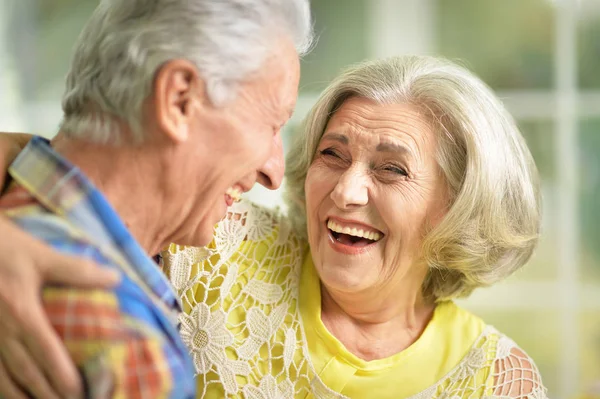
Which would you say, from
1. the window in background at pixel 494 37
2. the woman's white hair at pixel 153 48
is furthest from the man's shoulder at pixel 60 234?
the window in background at pixel 494 37

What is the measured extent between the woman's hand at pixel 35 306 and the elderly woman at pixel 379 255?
754 millimetres

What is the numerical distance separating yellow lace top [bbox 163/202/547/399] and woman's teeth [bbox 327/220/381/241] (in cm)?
21

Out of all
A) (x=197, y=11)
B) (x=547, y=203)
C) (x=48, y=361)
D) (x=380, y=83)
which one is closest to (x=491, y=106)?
(x=380, y=83)

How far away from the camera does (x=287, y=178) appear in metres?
2.11

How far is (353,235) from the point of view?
1.87 metres

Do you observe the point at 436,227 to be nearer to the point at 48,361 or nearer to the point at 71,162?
the point at 71,162

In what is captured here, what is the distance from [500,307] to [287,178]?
89.3 inches

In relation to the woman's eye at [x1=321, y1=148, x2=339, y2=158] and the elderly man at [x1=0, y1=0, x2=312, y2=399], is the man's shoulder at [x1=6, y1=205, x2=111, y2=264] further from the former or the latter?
the woman's eye at [x1=321, y1=148, x2=339, y2=158]

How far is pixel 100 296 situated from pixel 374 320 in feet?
3.34

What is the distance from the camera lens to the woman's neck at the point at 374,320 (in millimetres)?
1902

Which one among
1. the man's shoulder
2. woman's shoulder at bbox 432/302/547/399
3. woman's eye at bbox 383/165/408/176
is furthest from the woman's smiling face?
the man's shoulder

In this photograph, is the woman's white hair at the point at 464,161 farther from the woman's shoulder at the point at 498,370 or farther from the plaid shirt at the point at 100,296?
the plaid shirt at the point at 100,296

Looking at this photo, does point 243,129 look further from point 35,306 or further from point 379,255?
point 379,255

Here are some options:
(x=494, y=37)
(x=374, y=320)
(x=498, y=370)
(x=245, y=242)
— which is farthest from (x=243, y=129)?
(x=494, y=37)
